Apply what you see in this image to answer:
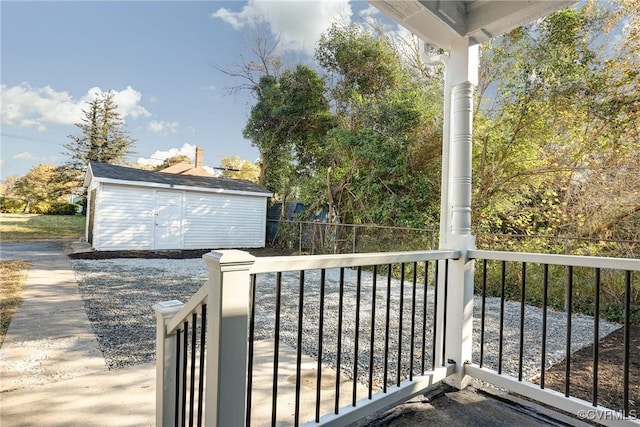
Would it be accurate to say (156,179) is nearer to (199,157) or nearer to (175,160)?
(199,157)

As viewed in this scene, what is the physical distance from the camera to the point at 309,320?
4.07 m

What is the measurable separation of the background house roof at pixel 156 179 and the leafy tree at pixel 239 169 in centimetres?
A: 867

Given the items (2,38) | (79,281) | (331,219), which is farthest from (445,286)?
(2,38)

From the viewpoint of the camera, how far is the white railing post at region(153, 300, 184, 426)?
4.71 ft

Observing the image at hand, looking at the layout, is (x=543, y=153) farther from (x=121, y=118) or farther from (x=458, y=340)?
(x=121, y=118)

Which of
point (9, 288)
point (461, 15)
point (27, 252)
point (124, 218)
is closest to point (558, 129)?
point (461, 15)

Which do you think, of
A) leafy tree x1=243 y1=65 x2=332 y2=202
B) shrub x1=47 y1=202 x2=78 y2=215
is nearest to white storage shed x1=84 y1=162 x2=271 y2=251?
leafy tree x1=243 y1=65 x2=332 y2=202

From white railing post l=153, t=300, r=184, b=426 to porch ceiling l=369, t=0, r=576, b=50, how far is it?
1.87 meters

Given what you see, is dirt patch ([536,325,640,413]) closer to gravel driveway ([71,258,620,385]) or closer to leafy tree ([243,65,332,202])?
gravel driveway ([71,258,620,385])

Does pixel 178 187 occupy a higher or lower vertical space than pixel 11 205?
higher

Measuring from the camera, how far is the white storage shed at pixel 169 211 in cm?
959

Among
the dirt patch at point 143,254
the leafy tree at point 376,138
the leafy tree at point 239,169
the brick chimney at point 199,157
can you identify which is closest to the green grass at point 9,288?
the dirt patch at point 143,254

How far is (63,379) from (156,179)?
9096 millimetres

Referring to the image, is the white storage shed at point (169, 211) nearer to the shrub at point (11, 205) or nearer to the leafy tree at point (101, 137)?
the shrub at point (11, 205)
